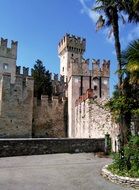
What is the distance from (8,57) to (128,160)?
35465 millimetres

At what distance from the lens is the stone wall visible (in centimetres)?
3338

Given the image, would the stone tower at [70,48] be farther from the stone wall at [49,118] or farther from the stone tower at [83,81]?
the stone wall at [49,118]

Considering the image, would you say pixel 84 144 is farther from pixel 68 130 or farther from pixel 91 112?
pixel 68 130

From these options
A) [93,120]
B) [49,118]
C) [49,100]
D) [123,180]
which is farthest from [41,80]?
[123,180]

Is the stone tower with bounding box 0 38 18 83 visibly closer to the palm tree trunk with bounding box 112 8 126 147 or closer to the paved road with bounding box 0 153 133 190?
the paved road with bounding box 0 153 133 190

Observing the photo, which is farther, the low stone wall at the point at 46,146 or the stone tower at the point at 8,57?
the stone tower at the point at 8,57

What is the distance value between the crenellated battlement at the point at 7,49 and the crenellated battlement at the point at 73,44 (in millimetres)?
16033

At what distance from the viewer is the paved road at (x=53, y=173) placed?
10.8 metres

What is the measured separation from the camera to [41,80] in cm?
3947

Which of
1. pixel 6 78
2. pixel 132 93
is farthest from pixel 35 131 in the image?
pixel 132 93

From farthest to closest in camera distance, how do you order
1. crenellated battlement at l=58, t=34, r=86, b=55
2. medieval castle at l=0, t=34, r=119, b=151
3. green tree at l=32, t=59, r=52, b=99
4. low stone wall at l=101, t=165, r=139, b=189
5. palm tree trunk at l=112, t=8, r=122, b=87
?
crenellated battlement at l=58, t=34, r=86, b=55 → green tree at l=32, t=59, r=52, b=99 → medieval castle at l=0, t=34, r=119, b=151 → palm tree trunk at l=112, t=8, r=122, b=87 → low stone wall at l=101, t=165, r=139, b=189

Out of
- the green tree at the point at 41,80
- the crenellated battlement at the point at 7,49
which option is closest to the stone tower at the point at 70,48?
the crenellated battlement at the point at 7,49

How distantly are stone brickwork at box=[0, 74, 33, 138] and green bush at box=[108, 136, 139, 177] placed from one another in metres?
19.5

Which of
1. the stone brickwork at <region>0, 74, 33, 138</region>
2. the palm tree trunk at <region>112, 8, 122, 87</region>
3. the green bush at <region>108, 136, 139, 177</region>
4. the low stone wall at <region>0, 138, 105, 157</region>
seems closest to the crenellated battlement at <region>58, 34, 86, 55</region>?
the stone brickwork at <region>0, 74, 33, 138</region>
